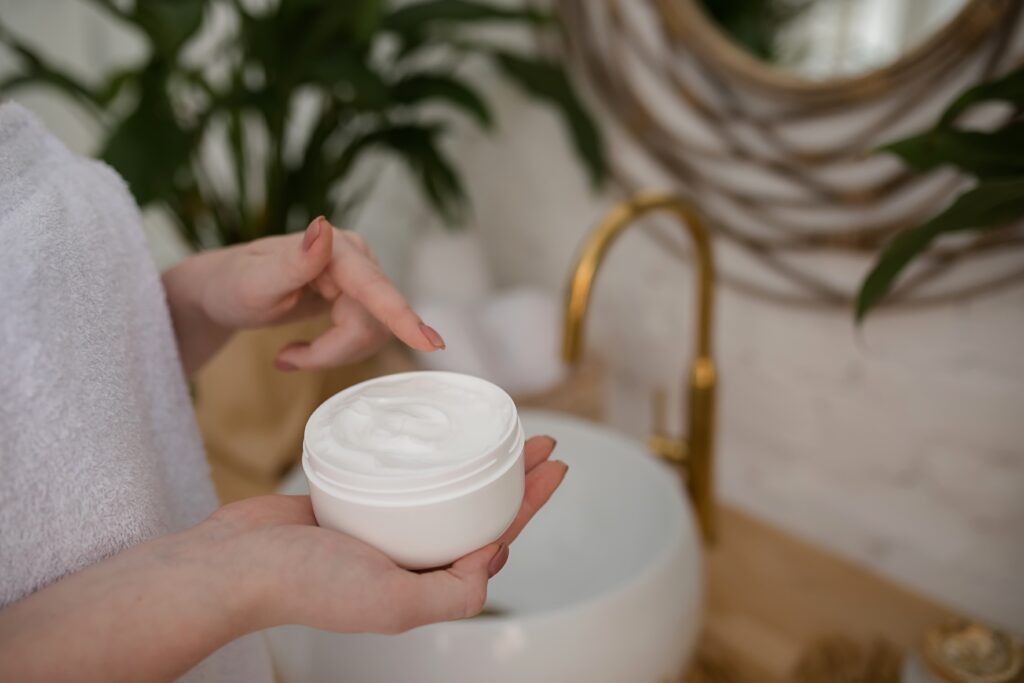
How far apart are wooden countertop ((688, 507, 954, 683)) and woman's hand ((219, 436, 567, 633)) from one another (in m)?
0.42

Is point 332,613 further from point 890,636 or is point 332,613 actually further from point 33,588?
point 890,636

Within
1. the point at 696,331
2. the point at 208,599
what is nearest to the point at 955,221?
the point at 696,331

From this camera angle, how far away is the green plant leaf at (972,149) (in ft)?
1.42

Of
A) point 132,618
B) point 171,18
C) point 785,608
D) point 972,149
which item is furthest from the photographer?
point 785,608

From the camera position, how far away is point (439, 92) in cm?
82

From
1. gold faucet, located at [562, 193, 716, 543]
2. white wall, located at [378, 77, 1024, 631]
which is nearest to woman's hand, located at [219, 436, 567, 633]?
gold faucet, located at [562, 193, 716, 543]

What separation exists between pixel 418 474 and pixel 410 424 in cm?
3

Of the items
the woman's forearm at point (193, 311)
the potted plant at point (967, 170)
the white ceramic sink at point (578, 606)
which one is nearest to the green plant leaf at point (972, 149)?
the potted plant at point (967, 170)

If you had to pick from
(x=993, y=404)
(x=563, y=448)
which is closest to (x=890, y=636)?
(x=993, y=404)

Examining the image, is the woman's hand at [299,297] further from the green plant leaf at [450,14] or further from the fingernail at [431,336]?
the green plant leaf at [450,14]

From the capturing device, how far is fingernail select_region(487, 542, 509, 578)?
26 centimetres

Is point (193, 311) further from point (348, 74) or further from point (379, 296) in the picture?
point (348, 74)

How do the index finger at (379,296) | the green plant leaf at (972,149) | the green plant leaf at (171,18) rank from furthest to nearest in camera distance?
the green plant leaf at (171,18) < the green plant leaf at (972,149) < the index finger at (379,296)

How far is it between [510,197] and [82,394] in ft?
2.65
